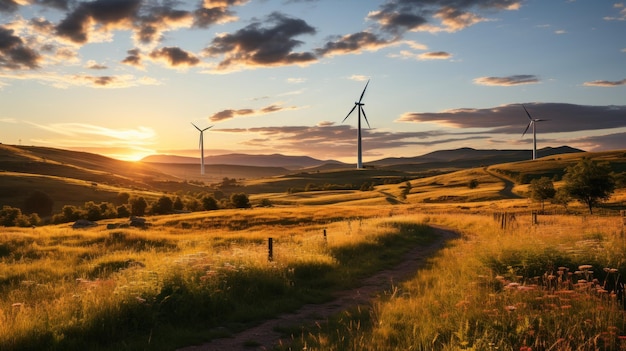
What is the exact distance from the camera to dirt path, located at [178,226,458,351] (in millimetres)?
10008

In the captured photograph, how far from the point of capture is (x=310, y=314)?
12570 mm

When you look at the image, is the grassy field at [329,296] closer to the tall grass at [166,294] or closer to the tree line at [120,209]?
the tall grass at [166,294]

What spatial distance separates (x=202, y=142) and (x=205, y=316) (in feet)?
452

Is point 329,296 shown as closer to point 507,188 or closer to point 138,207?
point 138,207

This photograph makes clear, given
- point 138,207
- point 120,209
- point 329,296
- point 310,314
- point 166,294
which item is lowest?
point 120,209

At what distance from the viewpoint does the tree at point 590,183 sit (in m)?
61.0

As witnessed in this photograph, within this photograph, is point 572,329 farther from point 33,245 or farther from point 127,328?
point 33,245

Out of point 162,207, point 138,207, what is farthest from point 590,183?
point 138,207

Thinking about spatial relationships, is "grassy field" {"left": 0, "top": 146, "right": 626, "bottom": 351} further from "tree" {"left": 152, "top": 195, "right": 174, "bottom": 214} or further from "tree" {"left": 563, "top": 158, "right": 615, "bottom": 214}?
"tree" {"left": 152, "top": 195, "right": 174, "bottom": 214}

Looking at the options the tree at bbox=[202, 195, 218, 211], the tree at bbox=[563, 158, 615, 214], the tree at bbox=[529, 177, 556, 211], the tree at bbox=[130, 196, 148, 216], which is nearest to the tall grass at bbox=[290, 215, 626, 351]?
the tree at bbox=[563, 158, 615, 214]

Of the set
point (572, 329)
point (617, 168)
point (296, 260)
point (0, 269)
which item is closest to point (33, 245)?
point (0, 269)

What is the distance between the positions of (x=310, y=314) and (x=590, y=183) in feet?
200

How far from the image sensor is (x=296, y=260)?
18.0 m

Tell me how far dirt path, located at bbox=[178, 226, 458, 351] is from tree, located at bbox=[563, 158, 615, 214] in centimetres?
5061
